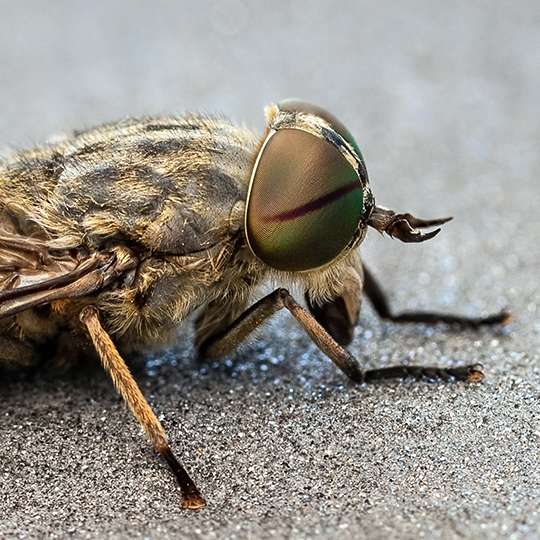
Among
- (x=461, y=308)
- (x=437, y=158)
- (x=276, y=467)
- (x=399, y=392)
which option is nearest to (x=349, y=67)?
(x=437, y=158)

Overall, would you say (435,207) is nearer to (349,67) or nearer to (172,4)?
(349,67)

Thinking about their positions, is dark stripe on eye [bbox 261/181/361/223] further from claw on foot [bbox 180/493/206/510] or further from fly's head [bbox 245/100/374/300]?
claw on foot [bbox 180/493/206/510]

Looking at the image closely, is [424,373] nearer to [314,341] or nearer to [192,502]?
[314,341]

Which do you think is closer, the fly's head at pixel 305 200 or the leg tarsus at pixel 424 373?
the fly's head at pixel 305 200

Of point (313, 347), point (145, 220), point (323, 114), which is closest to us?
point (145, 220)

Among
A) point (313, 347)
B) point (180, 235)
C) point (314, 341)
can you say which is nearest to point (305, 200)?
point (180, 235)

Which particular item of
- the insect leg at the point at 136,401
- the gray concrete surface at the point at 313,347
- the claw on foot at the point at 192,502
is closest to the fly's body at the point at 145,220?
the insect leg at the point at 136,401

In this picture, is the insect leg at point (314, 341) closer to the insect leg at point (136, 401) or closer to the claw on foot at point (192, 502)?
the insect leg at point (136, 401)
